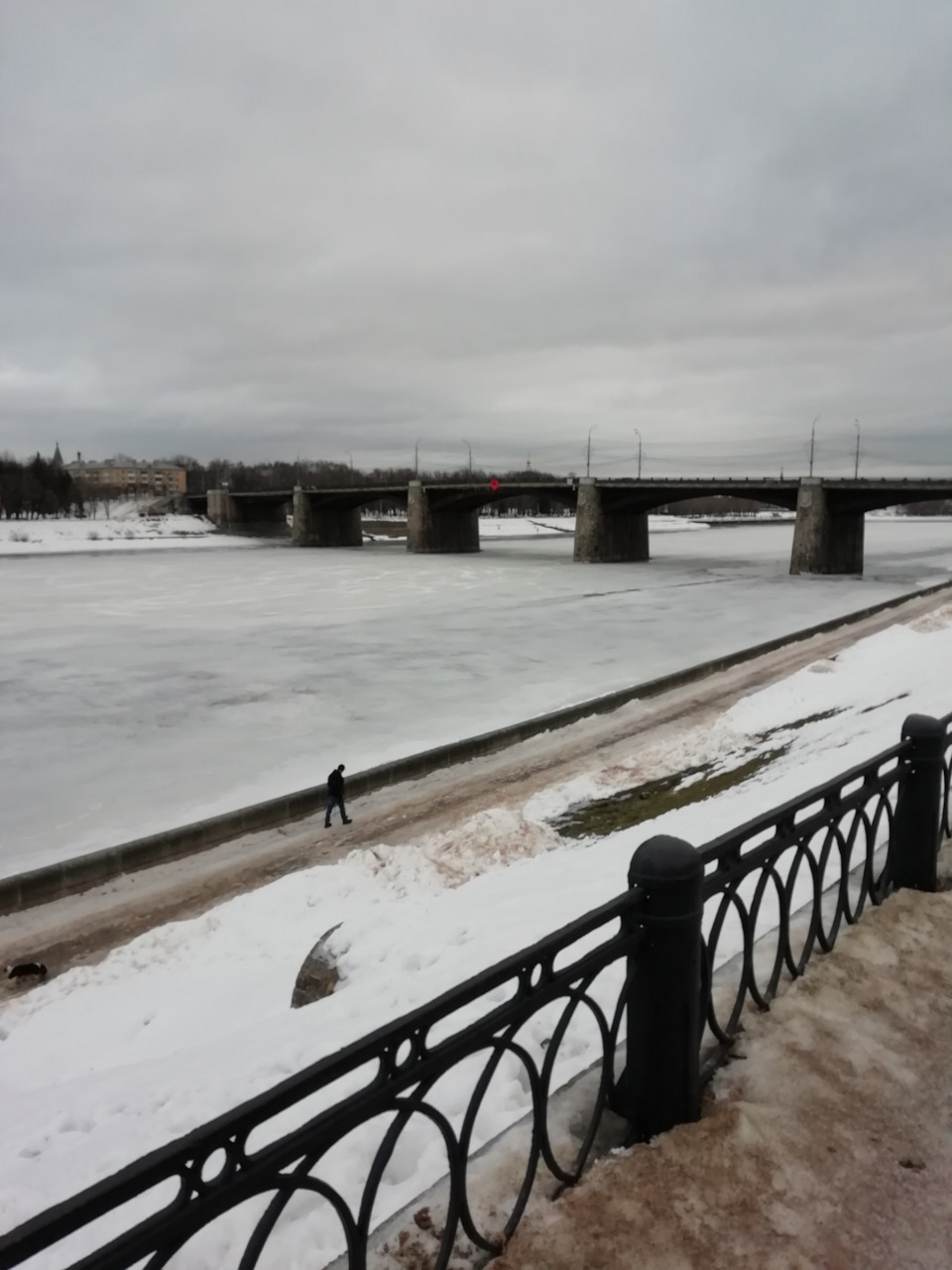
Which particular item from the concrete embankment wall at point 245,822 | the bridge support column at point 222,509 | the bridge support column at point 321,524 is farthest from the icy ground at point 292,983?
the bridge support column at point 222,509

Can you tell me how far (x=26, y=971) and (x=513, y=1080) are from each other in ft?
21.5

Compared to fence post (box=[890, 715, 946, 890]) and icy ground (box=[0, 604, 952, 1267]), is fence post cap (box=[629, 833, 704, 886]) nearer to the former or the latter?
icy ground (box=[0, 604, 952, 1267])

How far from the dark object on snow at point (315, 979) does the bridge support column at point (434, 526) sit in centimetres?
7011

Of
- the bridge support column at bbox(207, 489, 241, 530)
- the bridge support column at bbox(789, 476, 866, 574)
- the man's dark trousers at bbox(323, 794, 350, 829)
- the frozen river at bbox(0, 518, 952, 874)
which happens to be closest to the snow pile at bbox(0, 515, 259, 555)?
the bridge support column at bbox(207, 489, 241, 530)

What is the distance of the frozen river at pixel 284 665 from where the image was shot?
1317cm

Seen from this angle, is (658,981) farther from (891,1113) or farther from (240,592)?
(240,592)

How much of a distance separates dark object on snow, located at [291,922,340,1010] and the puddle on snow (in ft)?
15.4

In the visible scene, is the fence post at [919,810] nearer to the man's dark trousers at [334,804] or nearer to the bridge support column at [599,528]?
the man's dark trousers at [334,804]

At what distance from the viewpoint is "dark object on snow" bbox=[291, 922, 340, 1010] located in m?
6.41

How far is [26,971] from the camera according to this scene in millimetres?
8336

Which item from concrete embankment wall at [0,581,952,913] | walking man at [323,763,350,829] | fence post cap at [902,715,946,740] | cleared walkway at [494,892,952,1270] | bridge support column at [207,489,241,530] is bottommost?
concrete embankment wall at [0,581,952,913]

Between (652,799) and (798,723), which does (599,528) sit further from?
(652,799)

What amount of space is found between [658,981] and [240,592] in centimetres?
3883

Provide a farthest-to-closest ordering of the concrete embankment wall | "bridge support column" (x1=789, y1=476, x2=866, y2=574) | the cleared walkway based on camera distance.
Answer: "bridge support column" (x1=789, y1=476, x2=866, y2=574)
the concrete embankment wall
the cleared walkway
